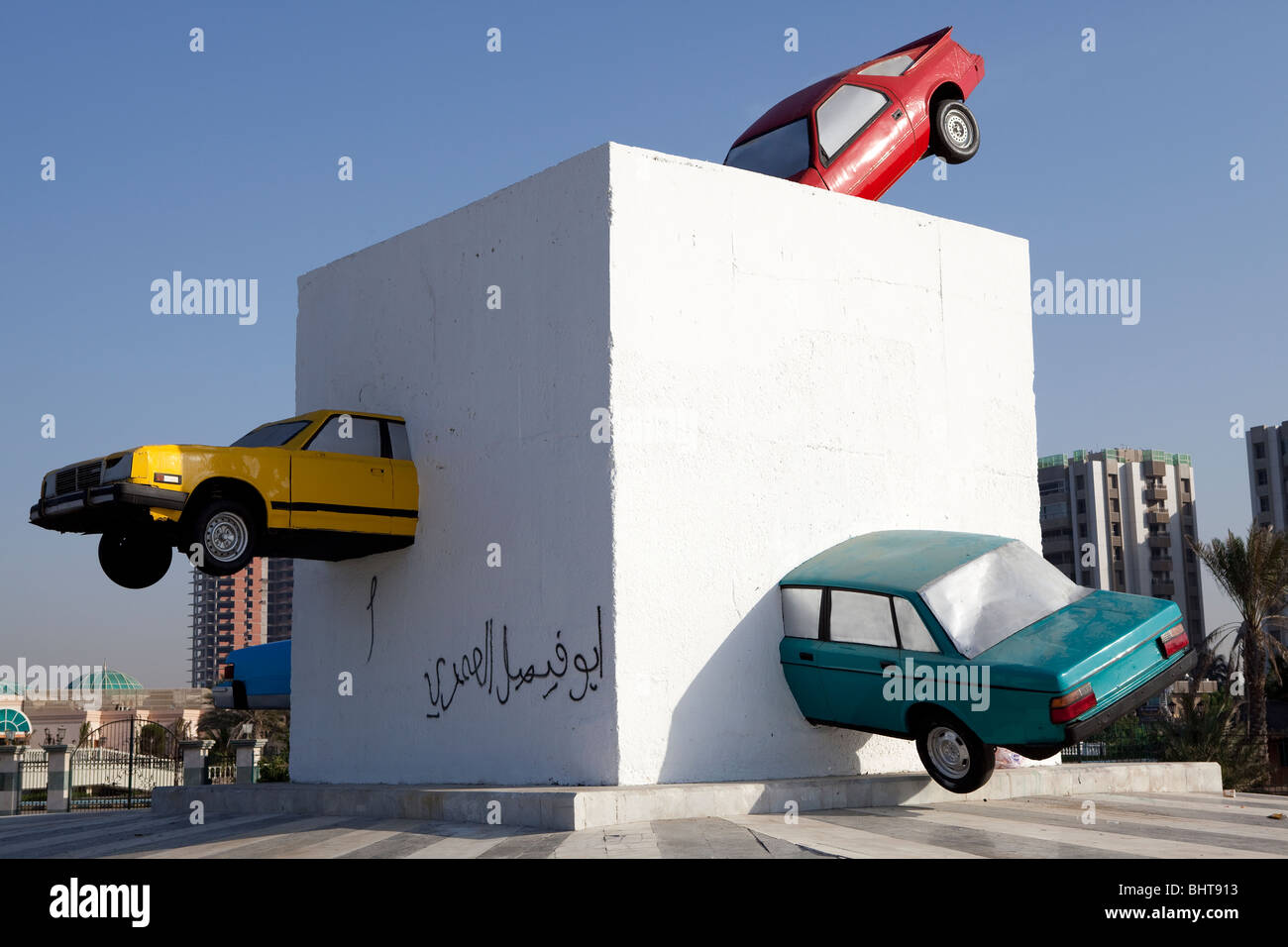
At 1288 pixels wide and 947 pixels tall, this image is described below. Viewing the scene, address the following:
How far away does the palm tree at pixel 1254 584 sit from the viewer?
29688mm

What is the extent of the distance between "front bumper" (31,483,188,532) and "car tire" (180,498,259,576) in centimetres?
27

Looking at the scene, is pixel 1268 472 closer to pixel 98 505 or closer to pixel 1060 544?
pixel 1060 544

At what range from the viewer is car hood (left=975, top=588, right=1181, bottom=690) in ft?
31.9

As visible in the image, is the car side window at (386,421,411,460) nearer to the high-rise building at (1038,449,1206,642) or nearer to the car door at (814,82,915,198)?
the car door at (814,82,915,198)

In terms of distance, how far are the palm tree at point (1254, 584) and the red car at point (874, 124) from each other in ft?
57.9

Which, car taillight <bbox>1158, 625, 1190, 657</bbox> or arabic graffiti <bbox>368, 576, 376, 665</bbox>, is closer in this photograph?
car taillight <bbox>1158, 625, 1190, 657</bbox>

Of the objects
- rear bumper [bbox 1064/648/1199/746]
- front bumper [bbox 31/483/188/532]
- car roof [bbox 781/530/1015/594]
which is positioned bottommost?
rear bumper [bbox 1064/648/1199/746]

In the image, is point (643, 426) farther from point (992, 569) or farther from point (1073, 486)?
point (1073, 486)

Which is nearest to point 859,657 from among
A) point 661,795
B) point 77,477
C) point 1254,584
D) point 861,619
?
point 861,619

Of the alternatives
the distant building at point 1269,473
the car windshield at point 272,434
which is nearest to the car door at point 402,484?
the car windshield at point 272,434

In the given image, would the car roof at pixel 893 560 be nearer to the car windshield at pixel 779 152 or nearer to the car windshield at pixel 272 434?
the car windshield at pixel 779 152

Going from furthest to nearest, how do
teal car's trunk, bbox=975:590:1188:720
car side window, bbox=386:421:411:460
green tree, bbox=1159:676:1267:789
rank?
green tree, bbox=1159:676:1267:789 → car side window, bbox=386:421:411:460 → teal car's trunk, bbox=975:590:1188:720

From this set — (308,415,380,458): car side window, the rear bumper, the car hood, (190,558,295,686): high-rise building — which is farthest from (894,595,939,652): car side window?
(190,558,295,686): high-rise building
